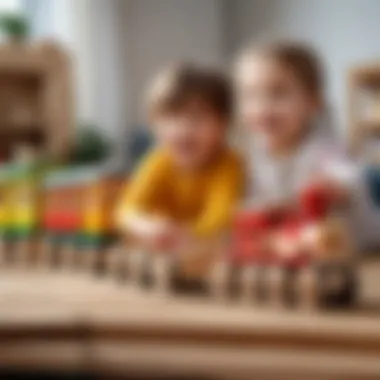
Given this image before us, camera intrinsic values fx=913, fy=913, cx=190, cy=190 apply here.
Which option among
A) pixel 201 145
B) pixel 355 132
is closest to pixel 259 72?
pixel 201 145

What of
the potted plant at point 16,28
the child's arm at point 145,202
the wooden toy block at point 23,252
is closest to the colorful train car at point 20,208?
the wooden toy block at point 23,252

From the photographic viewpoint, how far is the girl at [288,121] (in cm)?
67

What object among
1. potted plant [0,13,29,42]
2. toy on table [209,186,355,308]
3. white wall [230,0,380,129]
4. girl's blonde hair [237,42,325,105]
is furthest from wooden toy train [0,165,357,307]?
potted plant [0,13,29,42]

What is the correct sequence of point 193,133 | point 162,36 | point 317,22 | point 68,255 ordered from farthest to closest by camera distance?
point 162,36 < point 317,22 < point 68,255 < point 193,133

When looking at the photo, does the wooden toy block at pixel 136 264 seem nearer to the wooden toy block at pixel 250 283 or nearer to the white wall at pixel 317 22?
the wooden toy block at pixel 250 283

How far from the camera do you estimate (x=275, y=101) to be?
671 millimetres

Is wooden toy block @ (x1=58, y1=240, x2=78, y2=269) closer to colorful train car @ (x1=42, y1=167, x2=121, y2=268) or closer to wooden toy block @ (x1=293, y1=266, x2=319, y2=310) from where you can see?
colorful train car @ (x1=42, y1=167, x2=121, y2=268)

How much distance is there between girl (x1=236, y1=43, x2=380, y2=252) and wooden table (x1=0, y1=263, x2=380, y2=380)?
0.10 metres

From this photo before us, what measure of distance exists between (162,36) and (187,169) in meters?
0.88

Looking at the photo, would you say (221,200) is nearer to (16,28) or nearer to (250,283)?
(250,283)

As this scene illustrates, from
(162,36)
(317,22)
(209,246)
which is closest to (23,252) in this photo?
(209,246)

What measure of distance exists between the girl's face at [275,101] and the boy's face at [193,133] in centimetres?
3

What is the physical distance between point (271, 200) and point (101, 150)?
36.3 inches

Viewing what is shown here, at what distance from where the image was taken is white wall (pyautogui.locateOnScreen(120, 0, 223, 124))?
4.50 feet
